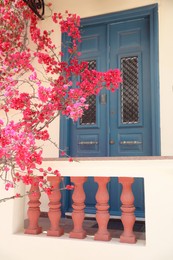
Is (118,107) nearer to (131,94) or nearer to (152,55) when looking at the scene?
(131,94)

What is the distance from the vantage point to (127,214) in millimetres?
1973

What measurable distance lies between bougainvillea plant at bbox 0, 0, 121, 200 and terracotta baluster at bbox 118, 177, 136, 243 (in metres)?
0.49

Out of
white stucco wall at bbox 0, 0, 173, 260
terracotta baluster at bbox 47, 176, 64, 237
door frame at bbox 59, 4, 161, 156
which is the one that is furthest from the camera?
door frame at bbox 59, 4, 161, 156

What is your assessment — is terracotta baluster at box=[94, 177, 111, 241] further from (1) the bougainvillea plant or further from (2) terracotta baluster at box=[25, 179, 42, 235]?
(2) terracotta baluster at box=[25, 179, 42, 235]

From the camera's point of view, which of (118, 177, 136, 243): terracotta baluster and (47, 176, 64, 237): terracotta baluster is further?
(47, 176, 64, 237): terracotta baluster

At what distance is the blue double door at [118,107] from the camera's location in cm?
359

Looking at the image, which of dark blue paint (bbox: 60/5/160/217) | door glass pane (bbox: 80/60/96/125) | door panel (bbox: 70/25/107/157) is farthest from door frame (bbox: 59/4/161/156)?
door glass pane (bbox: 80/60/96/125)

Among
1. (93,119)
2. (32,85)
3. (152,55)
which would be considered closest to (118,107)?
(93,119)

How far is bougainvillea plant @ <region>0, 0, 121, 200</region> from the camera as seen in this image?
2.03 m

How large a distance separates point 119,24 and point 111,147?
5.28 ft

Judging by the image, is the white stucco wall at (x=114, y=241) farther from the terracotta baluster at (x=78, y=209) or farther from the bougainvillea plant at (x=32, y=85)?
the bougainvillea plant at (x=32, y=85)

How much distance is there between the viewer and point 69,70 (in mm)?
3502

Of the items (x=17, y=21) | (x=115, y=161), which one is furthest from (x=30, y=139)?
(x=17, y=21)

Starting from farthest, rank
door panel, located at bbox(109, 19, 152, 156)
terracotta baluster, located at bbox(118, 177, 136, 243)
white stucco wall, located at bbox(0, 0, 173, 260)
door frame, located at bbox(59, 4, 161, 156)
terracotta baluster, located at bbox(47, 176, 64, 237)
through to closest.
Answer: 1. door panel, located at bbox(109, 19, 152, 156)
2. door frame, located at bbox(59, 4, 161, 156)
3. terracotta baluster, located at bbox(47, 176, 64, 237)
4. terracotta baluster, located at bbox(118, 177, 136, 243)
5. white stucco wall, located at bbox(0, 0, 173, 260)
